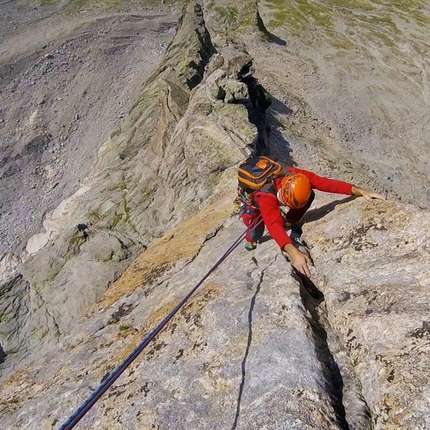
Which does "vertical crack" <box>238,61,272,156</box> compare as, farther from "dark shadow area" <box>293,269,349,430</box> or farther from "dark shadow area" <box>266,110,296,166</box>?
"dark shadow area" <box>293,269,349,430</box>

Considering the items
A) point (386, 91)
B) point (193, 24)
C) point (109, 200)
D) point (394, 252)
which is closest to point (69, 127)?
point (193, 24)

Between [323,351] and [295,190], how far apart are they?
10.9ft

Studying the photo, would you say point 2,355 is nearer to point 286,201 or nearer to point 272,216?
point 272,216

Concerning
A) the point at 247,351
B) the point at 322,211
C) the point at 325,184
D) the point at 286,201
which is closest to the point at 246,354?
the point at 247,351

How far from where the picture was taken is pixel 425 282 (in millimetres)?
7805

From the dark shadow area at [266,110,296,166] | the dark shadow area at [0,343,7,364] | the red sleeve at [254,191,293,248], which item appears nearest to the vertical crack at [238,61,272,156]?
the dark shadow area at [266,110,296,166]

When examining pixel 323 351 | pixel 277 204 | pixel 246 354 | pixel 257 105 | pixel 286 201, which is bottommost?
pixel 257 105

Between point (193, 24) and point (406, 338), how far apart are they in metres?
45.4

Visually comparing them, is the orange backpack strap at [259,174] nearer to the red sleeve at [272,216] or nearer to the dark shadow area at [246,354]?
the red sleeve at [272,216]

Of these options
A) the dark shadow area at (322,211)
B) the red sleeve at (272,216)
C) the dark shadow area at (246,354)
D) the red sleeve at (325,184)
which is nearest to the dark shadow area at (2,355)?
the dark shadow area at (246,354)

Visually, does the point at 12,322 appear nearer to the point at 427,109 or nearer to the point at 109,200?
the point at 109,200

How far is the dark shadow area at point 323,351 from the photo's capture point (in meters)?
6.82

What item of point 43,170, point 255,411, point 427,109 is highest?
point 255,411

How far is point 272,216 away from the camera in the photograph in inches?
386
